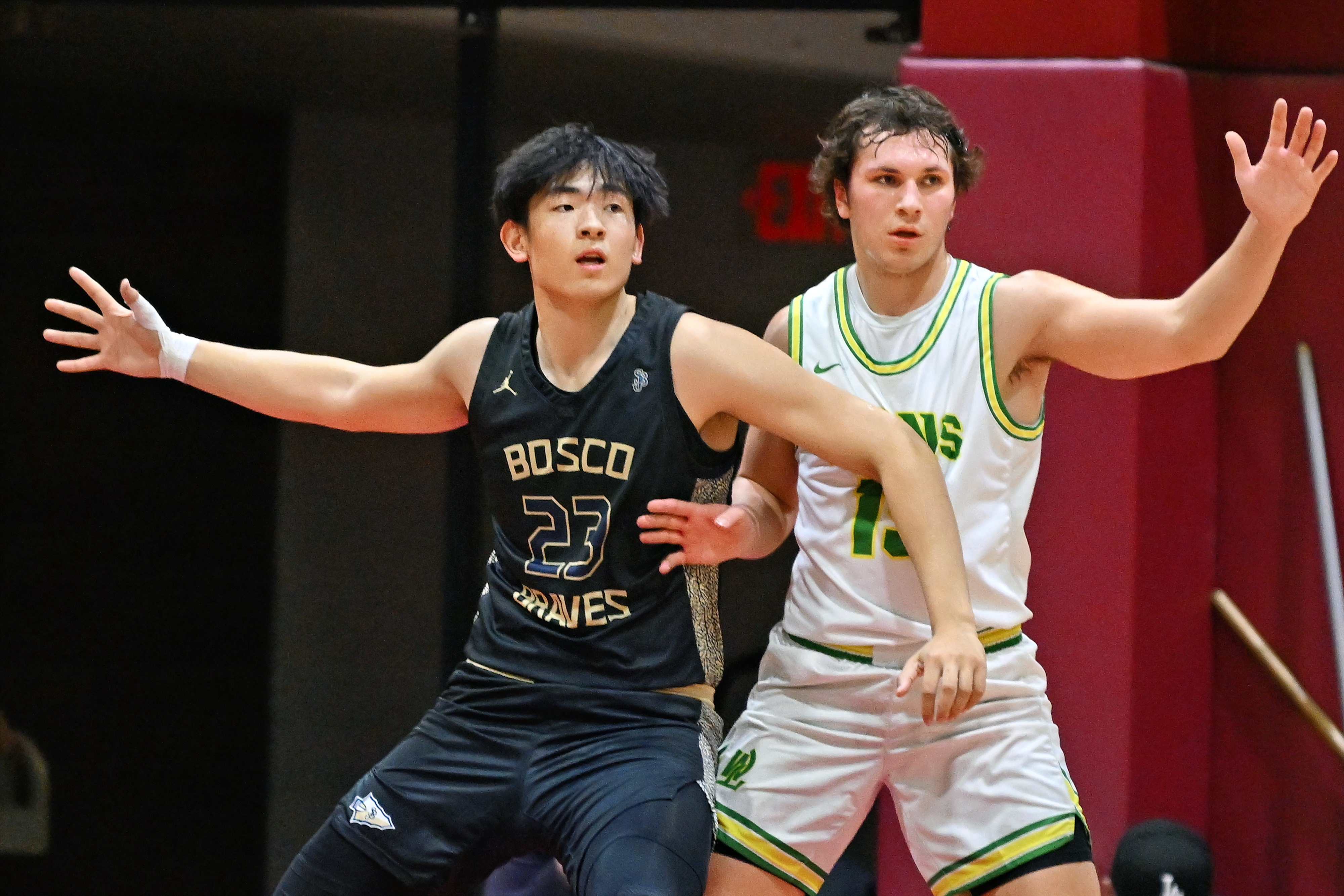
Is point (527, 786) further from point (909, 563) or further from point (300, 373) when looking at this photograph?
point (300, 373)

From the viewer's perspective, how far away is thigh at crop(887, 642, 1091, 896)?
9.16 ft

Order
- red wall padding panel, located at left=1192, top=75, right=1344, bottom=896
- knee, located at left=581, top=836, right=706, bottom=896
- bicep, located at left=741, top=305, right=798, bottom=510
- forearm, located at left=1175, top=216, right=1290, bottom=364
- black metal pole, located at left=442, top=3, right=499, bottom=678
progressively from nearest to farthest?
knee, located at left=581, top=836, right=706, bottom=896 → forearm, located at left=1175, top=216, right=1290, bottom=364 → bicep, located at left=741, top=305, right=798, bottom=510 → red wall padding panel, located at left=1192, top=75, right=1344, bottom=896 → black metal pole, located at left=442, top=3, right=499, bottom=678

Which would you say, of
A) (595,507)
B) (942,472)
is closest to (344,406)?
(595,507)

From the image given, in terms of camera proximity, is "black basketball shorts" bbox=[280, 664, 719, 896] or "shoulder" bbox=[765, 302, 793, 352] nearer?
"black basketball shorts" bbox=[280, 664, 719, 896]

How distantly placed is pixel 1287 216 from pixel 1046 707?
0.89m

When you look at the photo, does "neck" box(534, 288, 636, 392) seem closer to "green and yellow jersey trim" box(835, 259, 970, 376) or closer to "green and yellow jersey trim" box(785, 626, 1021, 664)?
"green and yellow jersey trim" box(835, 259, 970, 376)

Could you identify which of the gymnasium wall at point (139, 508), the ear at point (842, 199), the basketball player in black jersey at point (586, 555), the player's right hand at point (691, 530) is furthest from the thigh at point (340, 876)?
the gymnasium wall at point (139, 508)

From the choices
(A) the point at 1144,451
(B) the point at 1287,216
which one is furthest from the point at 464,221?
(B) the point at 1287,216

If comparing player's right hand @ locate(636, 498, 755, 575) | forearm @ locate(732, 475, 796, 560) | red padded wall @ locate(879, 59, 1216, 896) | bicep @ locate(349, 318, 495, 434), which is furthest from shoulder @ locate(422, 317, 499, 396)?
red padded wall @ locate(879, 59, 1216, 896)

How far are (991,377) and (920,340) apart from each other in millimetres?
137

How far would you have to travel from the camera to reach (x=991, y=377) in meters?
2.91

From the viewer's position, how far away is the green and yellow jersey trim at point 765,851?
2.90 meters

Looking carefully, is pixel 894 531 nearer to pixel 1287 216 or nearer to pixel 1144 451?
pixel 1287 216

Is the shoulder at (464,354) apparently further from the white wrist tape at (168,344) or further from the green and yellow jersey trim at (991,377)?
the green and yellow jersey trim at (991,377)
